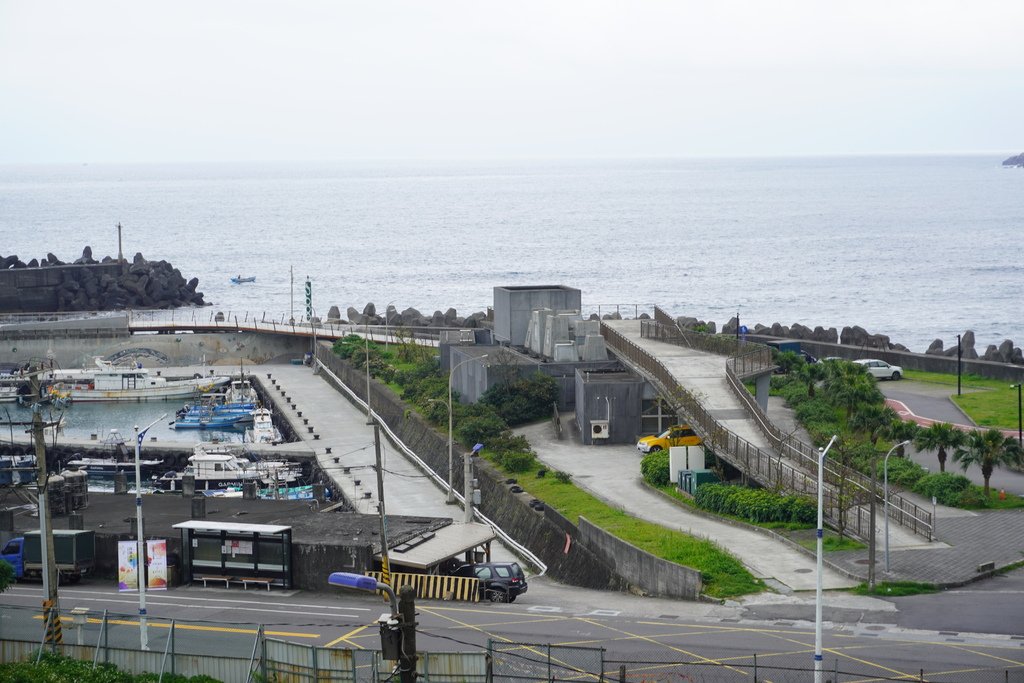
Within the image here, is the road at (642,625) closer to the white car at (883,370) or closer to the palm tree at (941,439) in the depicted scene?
the palm tree at (941,439)

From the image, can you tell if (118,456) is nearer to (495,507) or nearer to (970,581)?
(495,507)

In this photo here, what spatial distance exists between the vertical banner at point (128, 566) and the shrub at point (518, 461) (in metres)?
16.0

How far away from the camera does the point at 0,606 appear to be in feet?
103

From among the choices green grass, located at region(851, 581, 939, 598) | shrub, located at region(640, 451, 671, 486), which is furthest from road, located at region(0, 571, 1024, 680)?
shrub, located at region(640, 451, 671, 486)

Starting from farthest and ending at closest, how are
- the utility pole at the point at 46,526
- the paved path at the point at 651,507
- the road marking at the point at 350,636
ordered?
1. the paved path at the point at 651,507
2. the road marking at the point at 350,636
3. the utility pole at the point at 46,526

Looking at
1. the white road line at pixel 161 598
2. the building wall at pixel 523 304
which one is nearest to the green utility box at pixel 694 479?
the white road line at pixel 161 598

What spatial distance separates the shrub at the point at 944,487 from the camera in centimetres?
4325

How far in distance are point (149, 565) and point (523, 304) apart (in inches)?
1273

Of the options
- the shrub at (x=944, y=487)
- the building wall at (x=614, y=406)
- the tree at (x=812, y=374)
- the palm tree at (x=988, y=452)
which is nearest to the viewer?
the shrub at (x=944, y=487)

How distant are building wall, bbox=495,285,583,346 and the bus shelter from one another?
98.7ft

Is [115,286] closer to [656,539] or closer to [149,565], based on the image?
[149,565]

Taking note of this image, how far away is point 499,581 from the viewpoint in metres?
36.2

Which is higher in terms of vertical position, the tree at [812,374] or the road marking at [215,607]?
the tree at [812,374]

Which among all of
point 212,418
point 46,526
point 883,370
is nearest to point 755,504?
point 46,526
